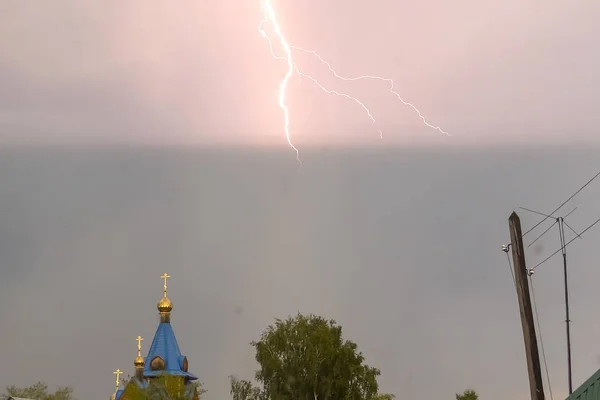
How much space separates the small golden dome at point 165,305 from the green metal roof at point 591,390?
5342 cm

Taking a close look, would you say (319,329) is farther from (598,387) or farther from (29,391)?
(29,391)

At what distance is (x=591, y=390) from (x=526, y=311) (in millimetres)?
3531

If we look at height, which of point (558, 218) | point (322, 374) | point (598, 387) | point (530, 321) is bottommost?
point (598, 387)

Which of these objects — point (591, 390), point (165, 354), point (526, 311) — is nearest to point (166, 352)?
point (165, 354)

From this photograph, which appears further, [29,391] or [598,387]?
[29,391]

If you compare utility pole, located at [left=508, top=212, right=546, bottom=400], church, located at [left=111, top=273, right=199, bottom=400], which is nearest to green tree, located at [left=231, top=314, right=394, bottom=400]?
church, located at [left=111, top=273, right=199, bottom=400]

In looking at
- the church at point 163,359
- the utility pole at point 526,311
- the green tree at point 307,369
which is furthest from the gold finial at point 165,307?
the utility pole at point 526,311

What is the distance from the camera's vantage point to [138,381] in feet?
200

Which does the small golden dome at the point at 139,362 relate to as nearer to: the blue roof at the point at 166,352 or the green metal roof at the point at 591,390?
the blue roof at the point at 166,352

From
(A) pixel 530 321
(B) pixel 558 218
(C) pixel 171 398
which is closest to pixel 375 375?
(C) pixel 171 398

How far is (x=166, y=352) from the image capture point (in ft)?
211

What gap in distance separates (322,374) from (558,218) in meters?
24.8

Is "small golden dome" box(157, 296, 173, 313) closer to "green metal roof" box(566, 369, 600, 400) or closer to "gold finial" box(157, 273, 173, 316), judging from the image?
"gold finial" box(157, 273, 173, 316)

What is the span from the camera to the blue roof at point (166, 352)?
6288 centimetres
